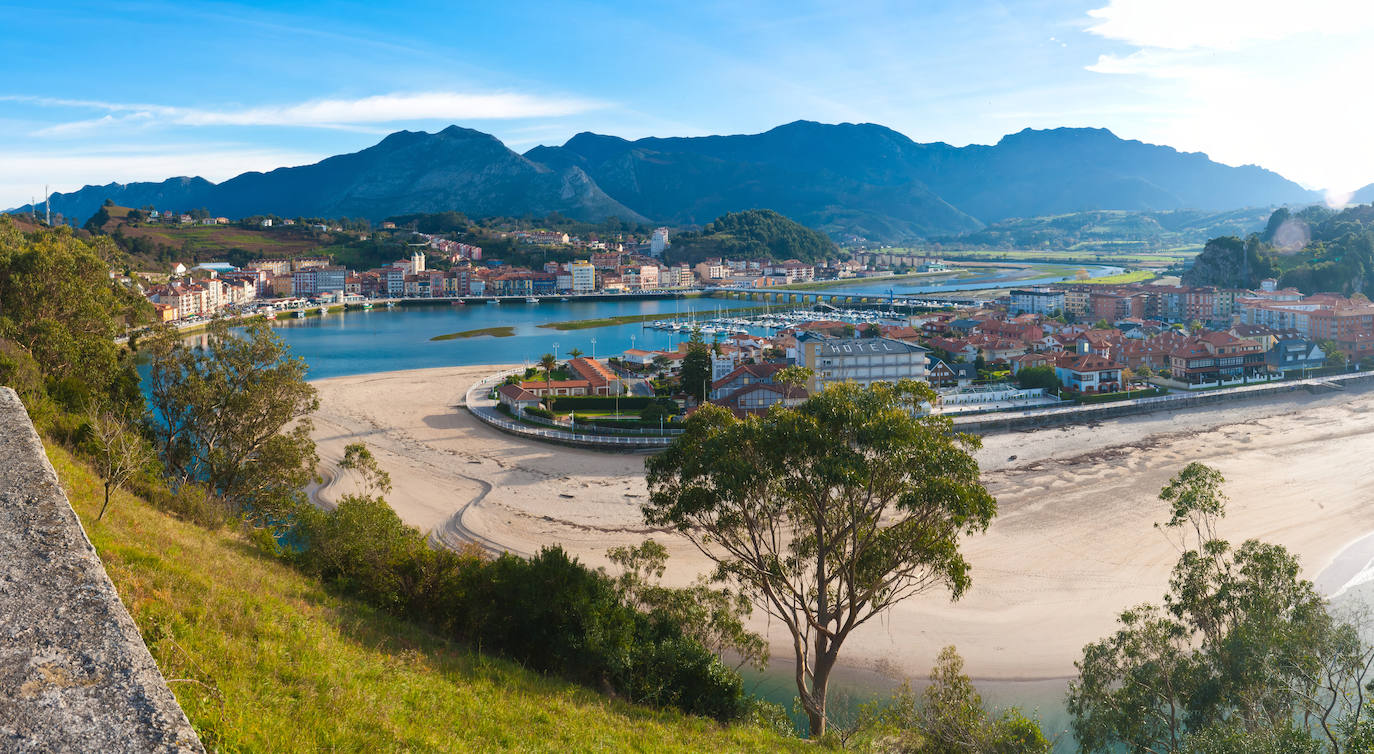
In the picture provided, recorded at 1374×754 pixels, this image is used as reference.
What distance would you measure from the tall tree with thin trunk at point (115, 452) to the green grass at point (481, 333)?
1405 inches

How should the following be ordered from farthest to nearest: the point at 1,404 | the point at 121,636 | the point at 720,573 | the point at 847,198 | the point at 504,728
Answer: the point at 847,198
the point at 720,573
the point at 1,404
the point at 504,728
the point at 121,636

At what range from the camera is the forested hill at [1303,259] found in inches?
1827

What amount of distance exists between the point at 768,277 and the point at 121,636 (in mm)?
82642

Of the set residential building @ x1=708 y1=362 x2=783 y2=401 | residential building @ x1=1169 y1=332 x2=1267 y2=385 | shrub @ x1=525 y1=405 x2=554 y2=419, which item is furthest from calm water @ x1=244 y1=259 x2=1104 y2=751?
residential building @ x1=1169 y1=332 x2=1267 y2=385

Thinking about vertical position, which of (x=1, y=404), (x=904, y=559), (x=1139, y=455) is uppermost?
(x=1, y=404)

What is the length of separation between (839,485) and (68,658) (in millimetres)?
4988

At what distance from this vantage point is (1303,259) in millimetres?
51938

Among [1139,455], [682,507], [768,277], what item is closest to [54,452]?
[682,507]

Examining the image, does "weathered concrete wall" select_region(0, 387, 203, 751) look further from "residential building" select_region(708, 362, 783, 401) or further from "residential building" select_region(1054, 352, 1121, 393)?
"residential building" select_region(1054, 352, 1121, 393)

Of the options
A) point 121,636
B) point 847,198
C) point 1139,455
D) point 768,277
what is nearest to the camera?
point 121,636

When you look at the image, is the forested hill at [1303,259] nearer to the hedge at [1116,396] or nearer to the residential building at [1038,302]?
the residential building at [1038,302]

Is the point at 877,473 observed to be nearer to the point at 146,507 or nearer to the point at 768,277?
the point at 146,507

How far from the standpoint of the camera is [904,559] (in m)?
6.53

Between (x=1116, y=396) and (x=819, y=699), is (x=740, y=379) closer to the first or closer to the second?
(x=1116, y=396)
